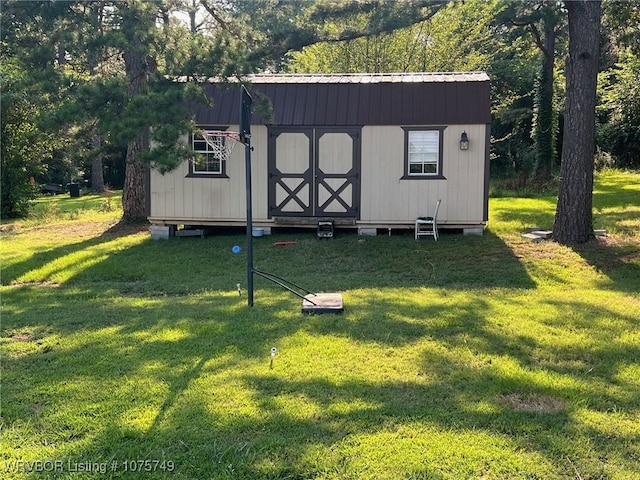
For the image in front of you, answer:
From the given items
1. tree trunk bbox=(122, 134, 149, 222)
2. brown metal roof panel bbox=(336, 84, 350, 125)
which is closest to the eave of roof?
brown metal roof panel bbox=(336, 84, 350, 125)

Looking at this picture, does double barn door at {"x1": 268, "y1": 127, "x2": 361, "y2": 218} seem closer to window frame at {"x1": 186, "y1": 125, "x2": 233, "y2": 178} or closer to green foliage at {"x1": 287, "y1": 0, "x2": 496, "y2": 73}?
window frame at {"x1": 186, "y1": 125, "x2": 233, "y2": 178}

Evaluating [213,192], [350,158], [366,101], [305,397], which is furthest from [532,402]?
[213,192]

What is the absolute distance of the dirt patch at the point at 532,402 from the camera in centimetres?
348

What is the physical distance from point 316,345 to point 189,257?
19.1 feet

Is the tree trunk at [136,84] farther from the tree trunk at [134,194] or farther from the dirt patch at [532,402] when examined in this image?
the dirt patch at [532,402]

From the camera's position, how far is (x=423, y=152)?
1106cm

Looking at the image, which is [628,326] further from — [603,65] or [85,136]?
[603,65]

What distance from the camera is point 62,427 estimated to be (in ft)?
10.7

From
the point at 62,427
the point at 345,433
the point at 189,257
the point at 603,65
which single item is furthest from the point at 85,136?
the point at 603,65

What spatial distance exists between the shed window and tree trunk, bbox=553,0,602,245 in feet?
7.27

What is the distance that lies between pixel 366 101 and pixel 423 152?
4.74 feet

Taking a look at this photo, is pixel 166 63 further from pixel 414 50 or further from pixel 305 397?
pixel 414 50

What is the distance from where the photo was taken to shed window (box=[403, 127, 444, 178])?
1098 cm

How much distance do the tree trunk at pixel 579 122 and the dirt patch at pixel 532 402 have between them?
6809 millimetres
